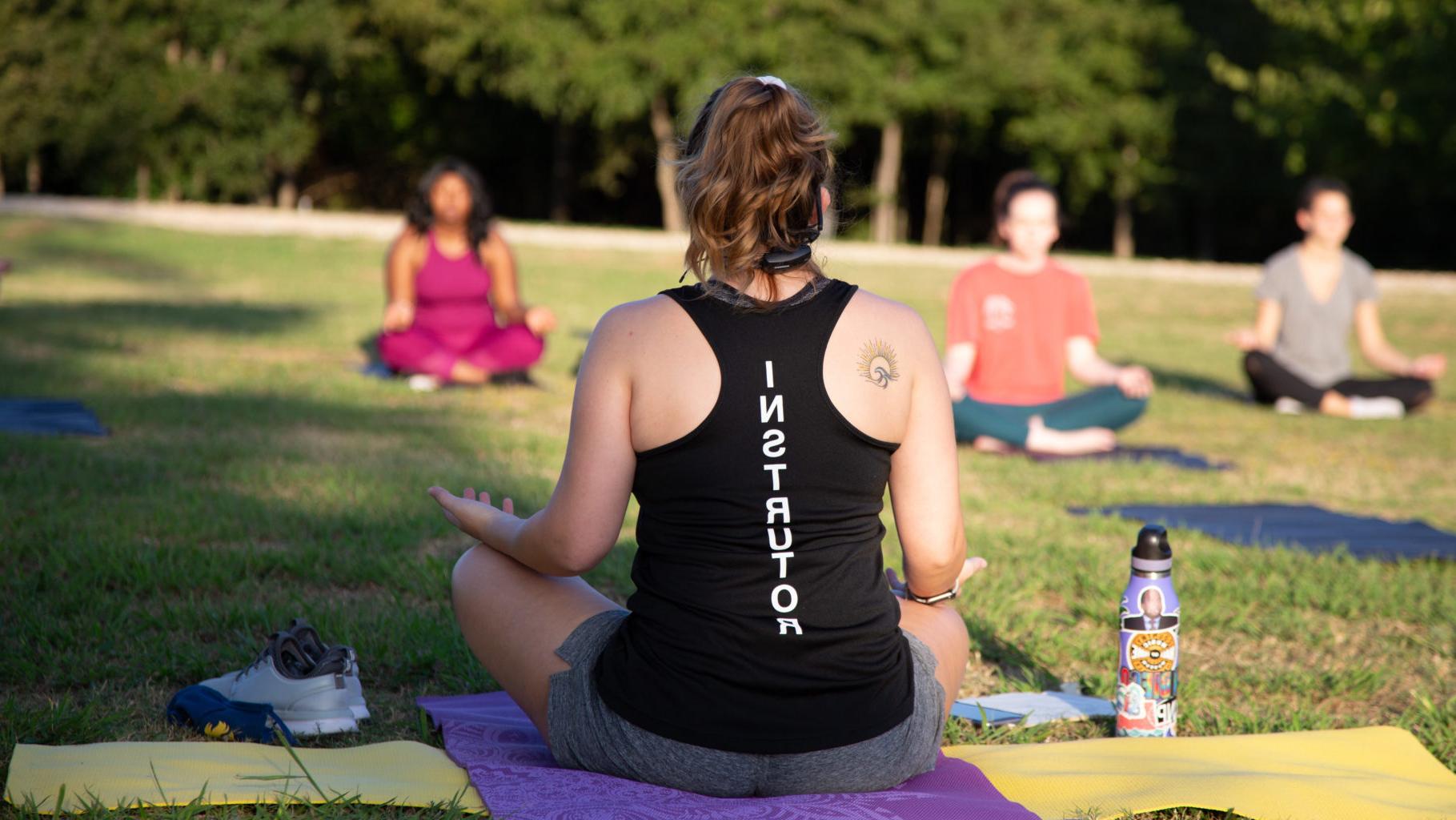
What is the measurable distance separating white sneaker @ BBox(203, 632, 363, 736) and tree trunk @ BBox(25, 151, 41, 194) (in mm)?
33406

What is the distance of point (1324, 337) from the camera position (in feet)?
30.3

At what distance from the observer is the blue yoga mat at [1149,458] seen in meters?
6.99

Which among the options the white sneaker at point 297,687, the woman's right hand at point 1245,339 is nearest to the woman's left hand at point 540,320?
the woman's right hand at point 1245,339

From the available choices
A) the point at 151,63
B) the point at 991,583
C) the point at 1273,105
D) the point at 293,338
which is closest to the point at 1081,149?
the point at 1273,105

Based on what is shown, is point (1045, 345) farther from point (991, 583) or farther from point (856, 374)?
point (856, 374)

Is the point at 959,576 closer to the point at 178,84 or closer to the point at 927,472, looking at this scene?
the point at 927,472

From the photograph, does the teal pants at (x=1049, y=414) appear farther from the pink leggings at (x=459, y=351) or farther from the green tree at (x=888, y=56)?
the green tree at (x=888, y=56)

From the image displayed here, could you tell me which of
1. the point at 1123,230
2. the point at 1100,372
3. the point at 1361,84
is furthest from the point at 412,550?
the point at 1123,230

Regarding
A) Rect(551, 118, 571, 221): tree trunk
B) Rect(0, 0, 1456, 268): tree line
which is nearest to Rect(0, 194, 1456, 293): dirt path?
Rect(0, 0, 1456, 268): tree line

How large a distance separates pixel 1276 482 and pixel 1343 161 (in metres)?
24.0

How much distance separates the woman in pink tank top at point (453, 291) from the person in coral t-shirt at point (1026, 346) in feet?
9.18

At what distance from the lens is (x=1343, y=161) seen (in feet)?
91.4

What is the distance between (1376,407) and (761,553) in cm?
812

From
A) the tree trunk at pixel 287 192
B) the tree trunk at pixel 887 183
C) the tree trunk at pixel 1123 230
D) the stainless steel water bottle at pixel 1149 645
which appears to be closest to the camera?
the stainless steel water bottle at pixel 1149 645
